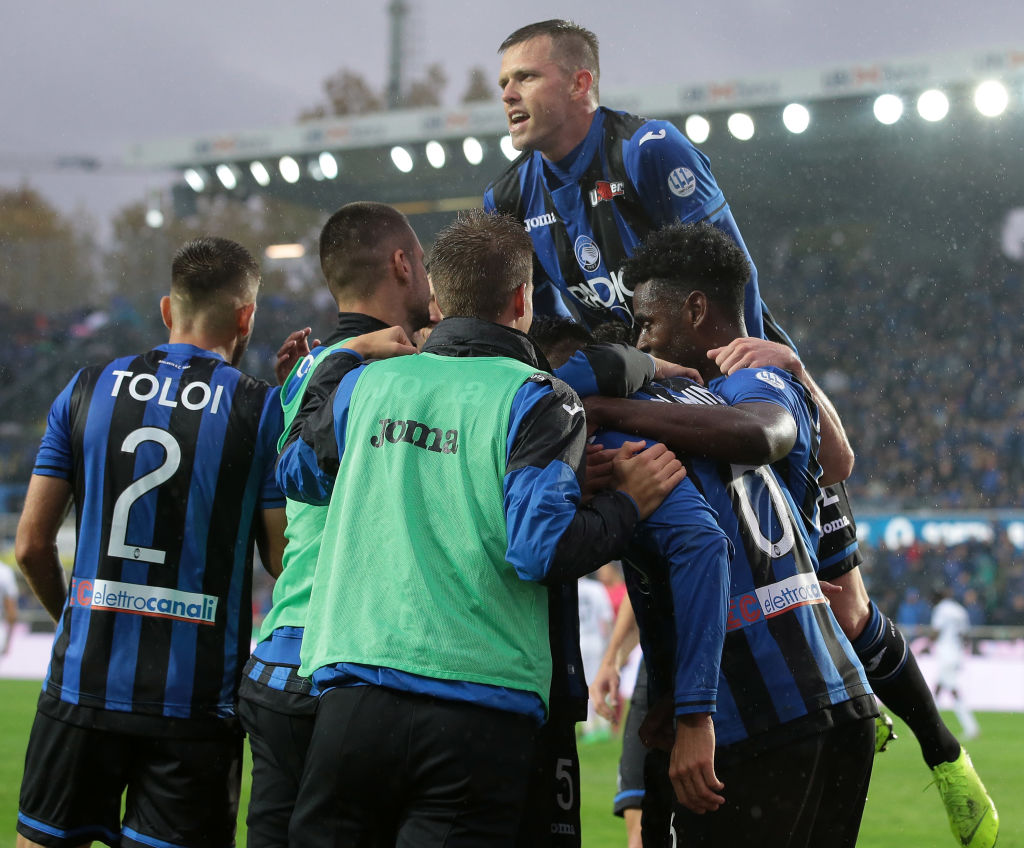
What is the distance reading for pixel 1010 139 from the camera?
17797 mm

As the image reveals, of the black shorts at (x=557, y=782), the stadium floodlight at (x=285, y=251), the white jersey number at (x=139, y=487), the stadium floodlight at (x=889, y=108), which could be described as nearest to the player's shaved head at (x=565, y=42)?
the white jersey number at (x=139, y=487)

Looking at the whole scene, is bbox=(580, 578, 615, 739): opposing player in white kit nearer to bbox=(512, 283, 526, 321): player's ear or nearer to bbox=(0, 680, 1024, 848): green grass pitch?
bbox=(0, 680, 1024, 848): green grass pitch

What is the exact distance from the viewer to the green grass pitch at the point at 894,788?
6719mm

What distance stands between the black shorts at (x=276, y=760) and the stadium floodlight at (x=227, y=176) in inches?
665

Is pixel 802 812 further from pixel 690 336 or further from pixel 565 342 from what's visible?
pixel 565 342

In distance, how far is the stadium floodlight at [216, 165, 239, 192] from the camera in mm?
18728

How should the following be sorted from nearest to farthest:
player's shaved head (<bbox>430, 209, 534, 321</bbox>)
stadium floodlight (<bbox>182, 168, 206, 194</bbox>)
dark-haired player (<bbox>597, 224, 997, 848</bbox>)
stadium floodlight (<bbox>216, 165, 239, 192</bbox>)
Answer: player's shaved head (<bbox>430, 209, 534, 321</bbox>) → dark-haired player (<bbox>597, 224, 997, 848</bbox>) → stadium floodlight (<bbox>216, 165, 239, 192</bbox>) → stadium floodlight (<bbox>182, 168, 206, 194</bbox>)

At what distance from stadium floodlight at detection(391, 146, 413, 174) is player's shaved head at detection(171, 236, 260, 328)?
14.2 m

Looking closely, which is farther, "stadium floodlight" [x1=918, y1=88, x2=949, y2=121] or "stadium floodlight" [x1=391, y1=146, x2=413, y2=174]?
"stadium floodlight" [x1=391, y1=146, x2=413, y2=174]

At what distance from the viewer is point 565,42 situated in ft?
12.7

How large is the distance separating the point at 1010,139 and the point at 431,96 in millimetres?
16664

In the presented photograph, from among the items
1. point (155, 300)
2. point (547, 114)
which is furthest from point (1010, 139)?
point (155, 300)

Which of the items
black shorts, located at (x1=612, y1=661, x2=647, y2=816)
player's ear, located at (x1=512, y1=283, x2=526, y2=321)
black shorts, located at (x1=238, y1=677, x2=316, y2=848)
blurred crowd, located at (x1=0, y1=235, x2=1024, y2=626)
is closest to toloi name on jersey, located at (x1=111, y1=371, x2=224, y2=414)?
black shorts, located at (x1=238, y1=677, x2=316, y2=848)

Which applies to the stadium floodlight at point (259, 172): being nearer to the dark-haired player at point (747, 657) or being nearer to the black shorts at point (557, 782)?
the black shorts at point (557, 782)
